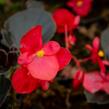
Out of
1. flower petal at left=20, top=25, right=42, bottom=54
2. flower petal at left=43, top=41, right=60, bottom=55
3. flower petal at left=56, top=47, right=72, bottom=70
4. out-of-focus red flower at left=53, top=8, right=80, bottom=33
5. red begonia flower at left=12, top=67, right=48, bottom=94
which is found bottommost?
out-of-focus red flower at left=53, top=8, right=80, bottom=33

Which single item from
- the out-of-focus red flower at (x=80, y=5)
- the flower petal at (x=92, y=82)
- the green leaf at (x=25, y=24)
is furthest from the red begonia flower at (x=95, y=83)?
the out-of-focus red flower at (x=80, y=5)

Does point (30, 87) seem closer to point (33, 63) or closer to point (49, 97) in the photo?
point (33, 63)

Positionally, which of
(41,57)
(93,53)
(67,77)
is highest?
(41,57)

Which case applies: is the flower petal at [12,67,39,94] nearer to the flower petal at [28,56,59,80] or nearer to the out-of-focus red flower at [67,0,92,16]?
the flower petal at [28,56,59,80]

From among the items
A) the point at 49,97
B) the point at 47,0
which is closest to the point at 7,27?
the point at 49,97

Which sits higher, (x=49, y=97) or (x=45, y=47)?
(x=45, y=47)

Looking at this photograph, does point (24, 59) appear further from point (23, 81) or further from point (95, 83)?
point (95, 83)

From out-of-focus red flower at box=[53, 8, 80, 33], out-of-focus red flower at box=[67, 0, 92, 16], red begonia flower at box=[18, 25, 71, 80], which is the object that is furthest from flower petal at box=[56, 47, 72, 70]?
out-of-focus red flower at box=[67, 0, 92, 16]
